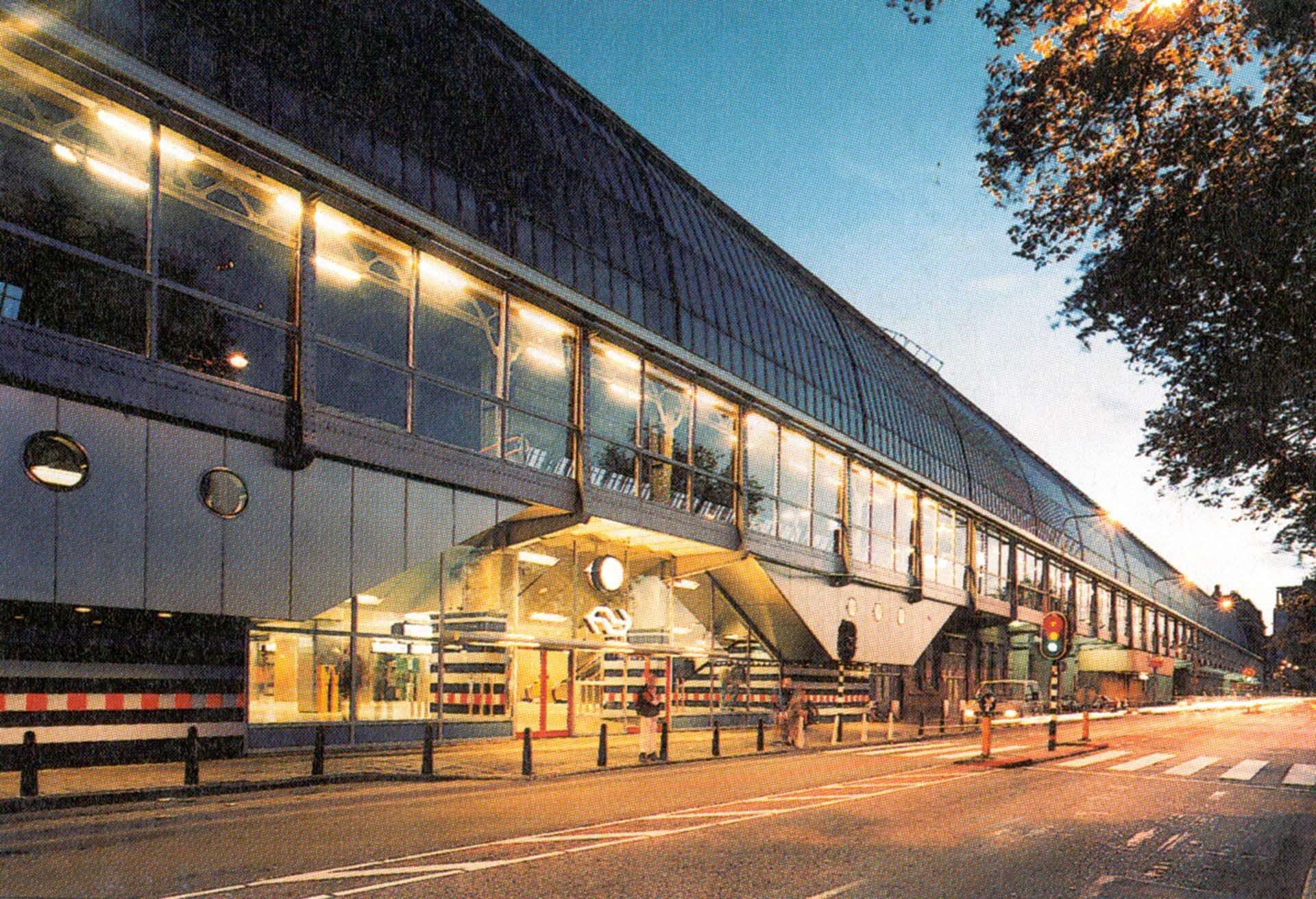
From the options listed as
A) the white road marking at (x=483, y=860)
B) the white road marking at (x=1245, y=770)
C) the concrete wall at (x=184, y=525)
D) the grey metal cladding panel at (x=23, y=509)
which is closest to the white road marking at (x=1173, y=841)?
the white road marking at (x=483, y=860)

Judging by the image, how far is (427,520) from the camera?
20.6m

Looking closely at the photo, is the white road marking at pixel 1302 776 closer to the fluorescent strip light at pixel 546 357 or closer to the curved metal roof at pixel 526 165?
the curved metal roof at pixel 526 165

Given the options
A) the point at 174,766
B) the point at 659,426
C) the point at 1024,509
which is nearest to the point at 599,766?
the point at 174,766

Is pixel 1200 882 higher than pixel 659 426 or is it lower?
lower

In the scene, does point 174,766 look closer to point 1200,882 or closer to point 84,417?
point 84,417

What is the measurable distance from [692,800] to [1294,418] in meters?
11.5

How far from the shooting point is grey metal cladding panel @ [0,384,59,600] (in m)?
13.9

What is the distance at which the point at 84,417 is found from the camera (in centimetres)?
1480

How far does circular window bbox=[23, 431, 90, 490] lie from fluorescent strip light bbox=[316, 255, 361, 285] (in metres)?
5.92

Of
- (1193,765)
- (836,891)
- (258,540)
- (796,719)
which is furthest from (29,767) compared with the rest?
(1193,765)

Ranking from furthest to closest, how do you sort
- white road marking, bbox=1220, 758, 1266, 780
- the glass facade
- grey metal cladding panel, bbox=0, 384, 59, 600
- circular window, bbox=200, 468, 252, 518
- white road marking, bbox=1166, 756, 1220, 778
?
1. white road marking, bbox=1166, 756, 1220, 778
2. white road marking, bbox=1220, 758, 1266, 780
3. circular window, bbox=200, 468, 252, 518
4. the glass facade
5. grey metal cladding panel, bbox=0, 384, 59, 600

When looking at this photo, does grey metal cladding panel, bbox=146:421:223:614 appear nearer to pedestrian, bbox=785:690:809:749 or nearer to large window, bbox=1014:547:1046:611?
pedestrian, bbox=785:690:809:749

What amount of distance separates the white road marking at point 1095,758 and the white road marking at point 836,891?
49.1ft

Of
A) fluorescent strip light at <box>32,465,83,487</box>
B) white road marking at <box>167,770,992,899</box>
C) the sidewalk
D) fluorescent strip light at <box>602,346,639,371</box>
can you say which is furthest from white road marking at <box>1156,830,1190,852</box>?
fluorescent strip light at <box>602,346,639,371</box>
